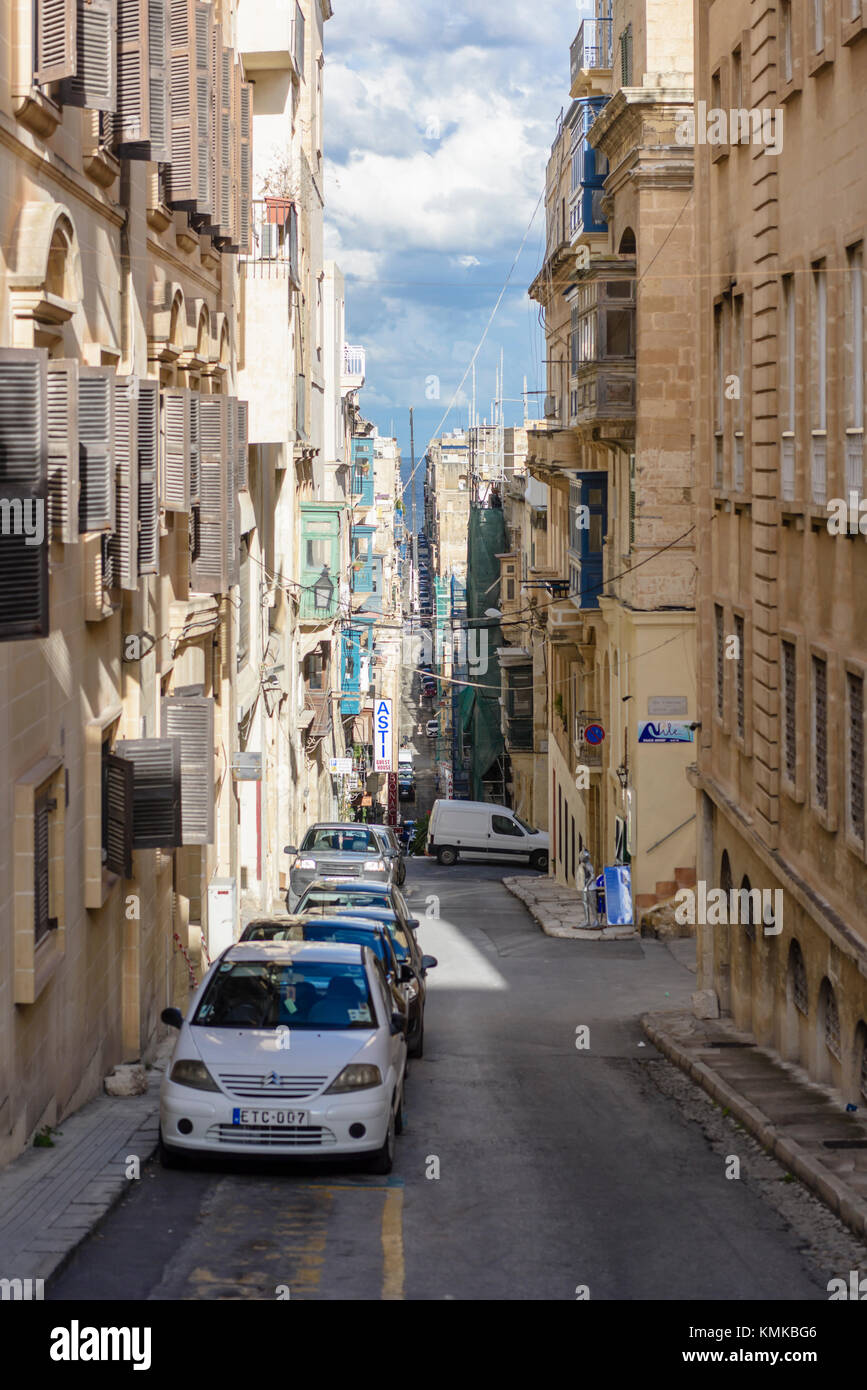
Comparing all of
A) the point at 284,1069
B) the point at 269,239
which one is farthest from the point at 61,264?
the point at 269,239

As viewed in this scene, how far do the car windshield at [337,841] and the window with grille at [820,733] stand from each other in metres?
16.9

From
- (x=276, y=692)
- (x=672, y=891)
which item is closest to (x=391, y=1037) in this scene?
(x=672, y=891)

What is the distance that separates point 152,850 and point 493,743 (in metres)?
59.6

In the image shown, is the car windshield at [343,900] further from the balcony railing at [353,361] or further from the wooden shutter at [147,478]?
the balcony railing at [353,361]

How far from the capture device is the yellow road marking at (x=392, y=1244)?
9530mm

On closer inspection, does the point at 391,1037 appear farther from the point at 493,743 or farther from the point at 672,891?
the point at 493,743

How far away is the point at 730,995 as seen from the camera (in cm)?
2186

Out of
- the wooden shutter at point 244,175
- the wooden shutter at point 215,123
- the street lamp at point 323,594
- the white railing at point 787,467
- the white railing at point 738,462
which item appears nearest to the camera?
the white railing at point 787,467

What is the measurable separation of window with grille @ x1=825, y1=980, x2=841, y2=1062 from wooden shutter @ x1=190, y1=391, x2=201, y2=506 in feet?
27.7

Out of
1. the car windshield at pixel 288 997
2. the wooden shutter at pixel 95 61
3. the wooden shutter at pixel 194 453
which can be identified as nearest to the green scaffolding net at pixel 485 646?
the wooden shutter at pixel 194 453

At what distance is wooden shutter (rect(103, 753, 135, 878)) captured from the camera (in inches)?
607

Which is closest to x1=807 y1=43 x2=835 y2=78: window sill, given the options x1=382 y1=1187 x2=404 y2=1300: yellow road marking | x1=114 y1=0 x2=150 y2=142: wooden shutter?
x1=114 y1=0 x2=150 y2=142: wooden shutter

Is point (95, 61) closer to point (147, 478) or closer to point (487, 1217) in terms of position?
point (147, 478)

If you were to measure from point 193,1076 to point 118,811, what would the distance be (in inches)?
154
